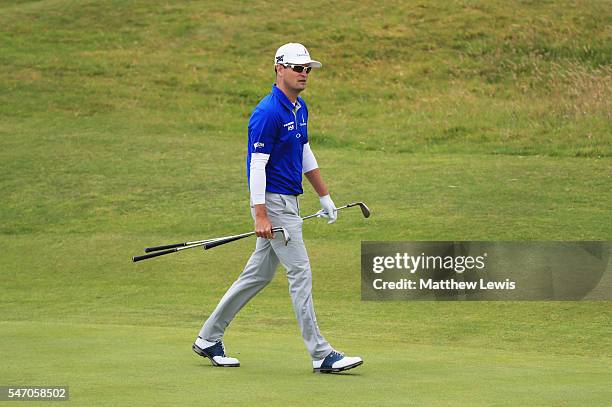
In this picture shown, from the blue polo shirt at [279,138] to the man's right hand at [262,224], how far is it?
0.75 ft

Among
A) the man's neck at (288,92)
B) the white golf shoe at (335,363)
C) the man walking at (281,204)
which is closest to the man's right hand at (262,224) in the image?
the man walking at (281,204)

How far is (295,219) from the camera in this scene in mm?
8484

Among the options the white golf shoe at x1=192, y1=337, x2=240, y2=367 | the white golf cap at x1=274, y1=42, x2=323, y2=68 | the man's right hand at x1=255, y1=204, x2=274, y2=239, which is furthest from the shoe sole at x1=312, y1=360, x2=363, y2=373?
the white golf cap at x1=274, y1=42, x2=323, y2=68

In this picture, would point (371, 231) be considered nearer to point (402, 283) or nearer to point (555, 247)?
point (555, 247)

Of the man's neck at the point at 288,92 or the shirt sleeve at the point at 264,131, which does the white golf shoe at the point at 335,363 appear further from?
the man's neck at the point at 288,92

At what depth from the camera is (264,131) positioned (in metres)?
8.29

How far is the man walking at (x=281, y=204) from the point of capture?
326 inches

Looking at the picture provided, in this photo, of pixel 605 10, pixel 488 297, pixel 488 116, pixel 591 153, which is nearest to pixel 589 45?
pixel 605 10

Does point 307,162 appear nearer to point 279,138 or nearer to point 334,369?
point 279,138

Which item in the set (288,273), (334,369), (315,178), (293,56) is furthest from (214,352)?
(293,56)

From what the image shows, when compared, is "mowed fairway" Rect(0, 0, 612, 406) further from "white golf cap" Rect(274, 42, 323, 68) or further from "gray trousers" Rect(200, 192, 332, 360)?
"white golf cap" Rect(274, 42, 323, 68)

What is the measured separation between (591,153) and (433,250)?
9.38 meters

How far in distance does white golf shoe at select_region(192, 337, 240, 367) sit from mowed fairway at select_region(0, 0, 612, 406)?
0.10 meters

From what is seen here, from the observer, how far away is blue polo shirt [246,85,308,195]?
8.30m
